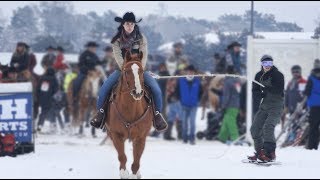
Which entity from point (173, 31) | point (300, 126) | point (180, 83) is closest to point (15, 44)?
point (180, 83)

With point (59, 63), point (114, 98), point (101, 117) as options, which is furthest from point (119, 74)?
point (59, 63)

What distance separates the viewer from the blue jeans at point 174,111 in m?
19.2

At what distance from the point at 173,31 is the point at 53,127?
29.2 m

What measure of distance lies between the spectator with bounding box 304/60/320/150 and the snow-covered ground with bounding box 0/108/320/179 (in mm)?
339

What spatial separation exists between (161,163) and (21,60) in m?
7.69

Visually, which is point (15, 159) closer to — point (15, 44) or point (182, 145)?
point (182, 145)

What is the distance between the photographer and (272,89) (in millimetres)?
12281

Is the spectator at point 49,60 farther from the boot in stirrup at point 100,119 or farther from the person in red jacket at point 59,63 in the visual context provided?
the boot in stirrup at point 100,119

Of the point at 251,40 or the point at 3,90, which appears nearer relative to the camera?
the point at 3,90

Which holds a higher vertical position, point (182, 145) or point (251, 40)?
point (251, 40)

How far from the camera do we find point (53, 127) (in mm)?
20328

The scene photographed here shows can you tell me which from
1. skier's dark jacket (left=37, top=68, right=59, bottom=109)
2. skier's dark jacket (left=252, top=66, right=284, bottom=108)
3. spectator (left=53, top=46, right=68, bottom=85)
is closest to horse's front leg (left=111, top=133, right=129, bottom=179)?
skier's dark jacket (left=252, top=66, right=284, bottom=108)

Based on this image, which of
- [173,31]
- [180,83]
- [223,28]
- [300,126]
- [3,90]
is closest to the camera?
[3,90]

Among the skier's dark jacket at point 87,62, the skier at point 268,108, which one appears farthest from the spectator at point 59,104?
the skier at point 268,108
